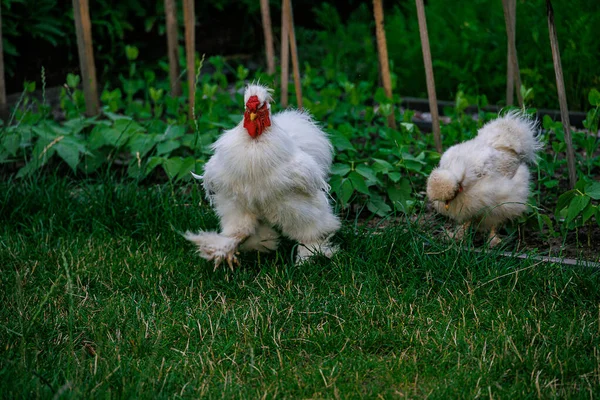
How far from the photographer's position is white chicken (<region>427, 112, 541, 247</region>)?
411 centimetres

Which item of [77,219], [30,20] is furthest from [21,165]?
[30,20]

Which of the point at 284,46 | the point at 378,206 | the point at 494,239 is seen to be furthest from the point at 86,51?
the point at 494,239

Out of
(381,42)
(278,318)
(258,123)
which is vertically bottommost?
(278,318)

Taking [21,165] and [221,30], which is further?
[221,30]

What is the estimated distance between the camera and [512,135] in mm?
4332

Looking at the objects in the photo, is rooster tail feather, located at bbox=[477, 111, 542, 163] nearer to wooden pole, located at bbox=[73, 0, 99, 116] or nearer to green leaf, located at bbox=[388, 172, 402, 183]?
green leaf, located at bbox=[388, 172, 402, 183]

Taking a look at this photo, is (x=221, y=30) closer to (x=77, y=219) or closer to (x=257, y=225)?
(x=77, y=219)

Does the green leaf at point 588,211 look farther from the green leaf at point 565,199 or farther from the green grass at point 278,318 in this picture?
the green grass at point 278,318

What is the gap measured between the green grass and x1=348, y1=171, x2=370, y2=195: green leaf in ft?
0.93

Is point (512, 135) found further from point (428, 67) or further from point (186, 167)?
point (186, 167)

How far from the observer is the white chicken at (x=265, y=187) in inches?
148

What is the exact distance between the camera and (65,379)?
2.89 m

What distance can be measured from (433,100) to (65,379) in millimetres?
2863

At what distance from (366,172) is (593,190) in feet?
4.34
